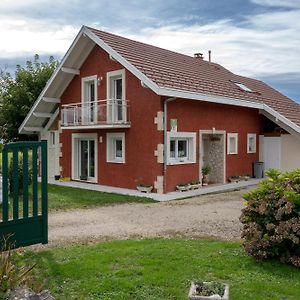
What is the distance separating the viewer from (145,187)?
15.3 metres

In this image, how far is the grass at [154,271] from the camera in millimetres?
5105

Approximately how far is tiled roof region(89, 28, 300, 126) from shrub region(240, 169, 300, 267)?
8389mm

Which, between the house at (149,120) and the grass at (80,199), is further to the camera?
the house at (149,120)

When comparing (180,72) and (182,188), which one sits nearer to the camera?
(182,188)

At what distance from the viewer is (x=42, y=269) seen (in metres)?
6.00

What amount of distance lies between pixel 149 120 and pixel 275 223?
9.45 metres

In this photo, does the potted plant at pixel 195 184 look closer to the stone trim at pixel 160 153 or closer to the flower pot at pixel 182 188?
the flower pot at pixel 182 188

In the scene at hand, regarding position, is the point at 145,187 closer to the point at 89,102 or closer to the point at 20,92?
the point at 89,102

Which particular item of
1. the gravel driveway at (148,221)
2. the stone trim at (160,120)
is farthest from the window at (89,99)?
the gravel driveway at (148,221)

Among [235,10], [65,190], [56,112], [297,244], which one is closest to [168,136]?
[65,190]

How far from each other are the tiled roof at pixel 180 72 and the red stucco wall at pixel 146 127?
0.63 metres

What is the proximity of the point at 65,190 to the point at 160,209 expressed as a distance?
5.45m

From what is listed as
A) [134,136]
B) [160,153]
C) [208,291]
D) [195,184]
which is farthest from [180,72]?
[208,291]

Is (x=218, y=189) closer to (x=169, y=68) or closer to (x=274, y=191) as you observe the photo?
(x=169, y=68)
